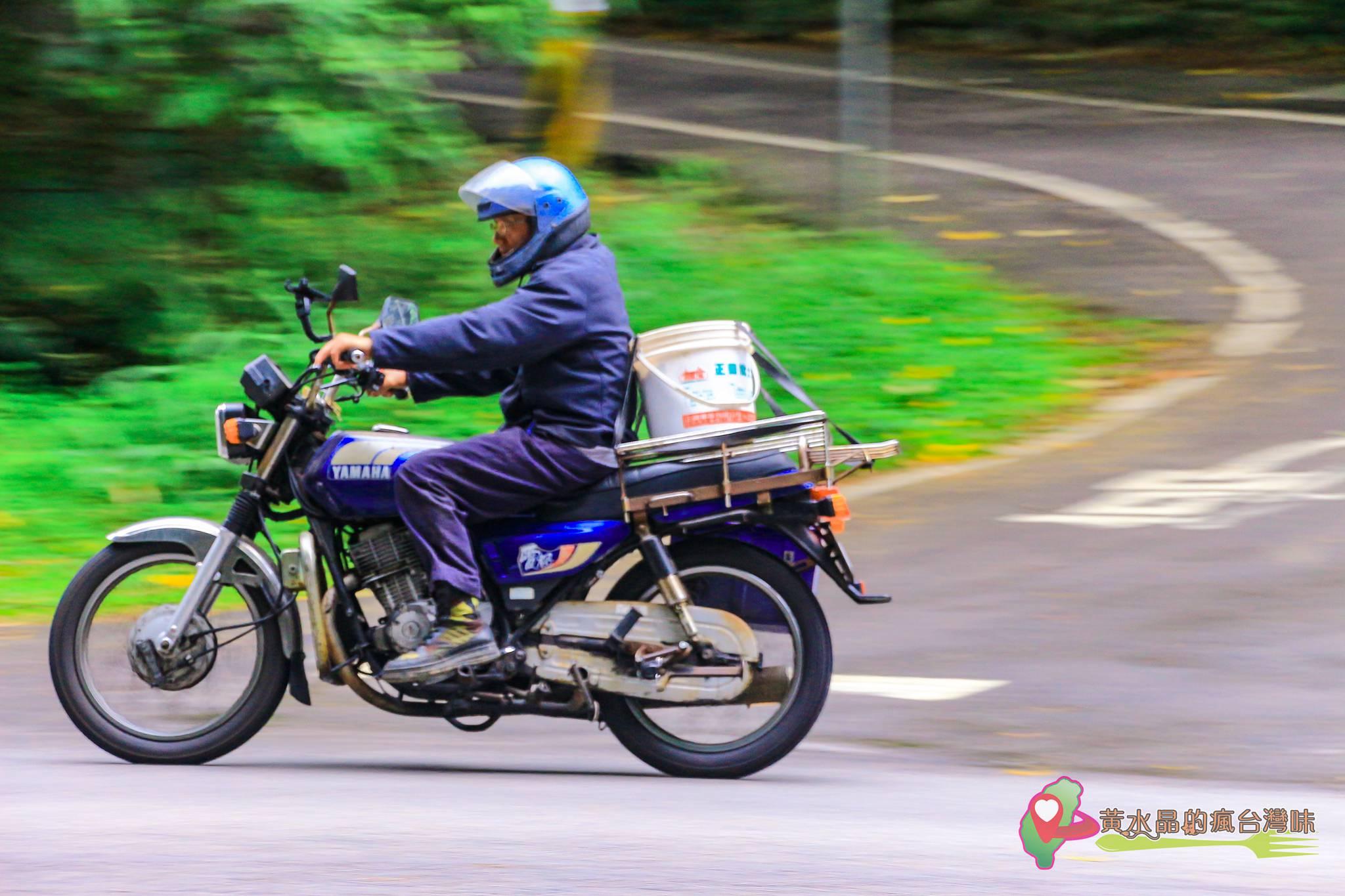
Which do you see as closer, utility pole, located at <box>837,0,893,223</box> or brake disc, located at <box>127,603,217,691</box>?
brake disc, located at <box>127,603,217,691</box>

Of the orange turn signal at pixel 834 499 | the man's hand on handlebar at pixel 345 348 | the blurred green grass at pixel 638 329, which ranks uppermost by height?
the man's hand on handlebar at pixel 345 348

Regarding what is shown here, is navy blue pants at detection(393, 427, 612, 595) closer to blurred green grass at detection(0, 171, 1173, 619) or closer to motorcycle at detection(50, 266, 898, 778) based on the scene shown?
motorcycle at detection(50, 266, 898, 778)

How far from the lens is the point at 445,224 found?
1300 centimetres

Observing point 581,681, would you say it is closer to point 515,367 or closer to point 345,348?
point 515,367

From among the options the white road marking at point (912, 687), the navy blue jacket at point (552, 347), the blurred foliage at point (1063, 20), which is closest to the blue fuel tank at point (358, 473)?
the navy blue jacket at point (552, 347)

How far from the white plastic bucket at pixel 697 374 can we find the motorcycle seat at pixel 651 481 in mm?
119

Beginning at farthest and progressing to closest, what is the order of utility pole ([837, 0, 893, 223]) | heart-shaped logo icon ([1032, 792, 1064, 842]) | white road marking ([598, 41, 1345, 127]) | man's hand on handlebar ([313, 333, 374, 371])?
white road marking ([598, 41, 1345, 127])
utility pole ([837, 0, 893, 223])
man's hand on handlebar ([313, 333, 374, 371])
heart-shaped logo icon ([1032, 792, 1064, 842])

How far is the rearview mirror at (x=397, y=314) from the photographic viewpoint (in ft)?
18.2

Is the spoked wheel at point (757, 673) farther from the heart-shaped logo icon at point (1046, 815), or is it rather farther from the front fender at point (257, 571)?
the front fender at point (257, 571)

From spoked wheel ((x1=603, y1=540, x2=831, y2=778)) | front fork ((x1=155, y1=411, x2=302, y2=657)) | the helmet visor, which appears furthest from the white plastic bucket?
front fork ((x1=155, y1=411, x2=302, y2=657))

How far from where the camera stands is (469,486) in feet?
18.1

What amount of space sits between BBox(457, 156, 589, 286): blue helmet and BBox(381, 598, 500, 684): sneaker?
0.98 metres

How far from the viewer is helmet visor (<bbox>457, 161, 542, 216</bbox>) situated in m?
5.51

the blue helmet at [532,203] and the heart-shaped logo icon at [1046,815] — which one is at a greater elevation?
the blue helmet at [532,203]
